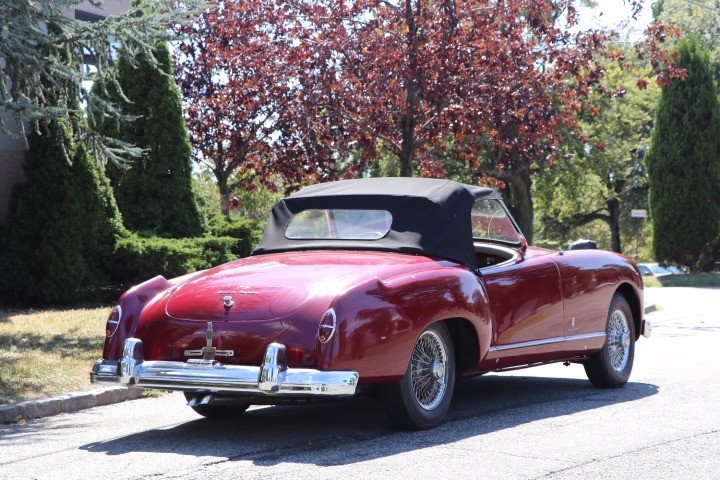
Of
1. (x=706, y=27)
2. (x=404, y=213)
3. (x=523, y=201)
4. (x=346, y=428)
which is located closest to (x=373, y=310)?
(x=346, y=428)

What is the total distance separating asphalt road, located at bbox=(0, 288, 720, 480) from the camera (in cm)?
594

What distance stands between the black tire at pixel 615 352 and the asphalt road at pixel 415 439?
0.43 ft

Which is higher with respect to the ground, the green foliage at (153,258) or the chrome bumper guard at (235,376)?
the green foliage at (153,258)

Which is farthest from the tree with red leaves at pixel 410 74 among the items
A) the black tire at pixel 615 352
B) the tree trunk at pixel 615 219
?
the tree trunk at pixel 615 219

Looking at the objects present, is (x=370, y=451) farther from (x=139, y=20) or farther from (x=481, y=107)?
(x=481, y=107)

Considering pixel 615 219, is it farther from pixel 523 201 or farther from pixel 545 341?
pixel 545 341

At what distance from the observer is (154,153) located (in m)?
17.5

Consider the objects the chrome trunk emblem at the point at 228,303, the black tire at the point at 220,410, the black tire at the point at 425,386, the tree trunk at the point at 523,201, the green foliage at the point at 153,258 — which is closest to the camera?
the chrome trunk emblem at the point at 228,303

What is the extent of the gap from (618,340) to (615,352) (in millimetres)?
134

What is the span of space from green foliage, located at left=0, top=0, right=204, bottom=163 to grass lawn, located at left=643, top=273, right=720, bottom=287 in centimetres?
1900

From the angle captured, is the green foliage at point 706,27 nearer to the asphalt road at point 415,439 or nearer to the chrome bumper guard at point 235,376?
the asphalt road at point 415,439

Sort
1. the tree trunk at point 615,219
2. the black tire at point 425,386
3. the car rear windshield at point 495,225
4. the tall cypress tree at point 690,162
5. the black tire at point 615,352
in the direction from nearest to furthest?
the black tire at point 425,386
the car rear windshield at point 495,225
the black tire at point 615,352
the tall cypress tree at point 690,162
the tree trunk at point 615,219

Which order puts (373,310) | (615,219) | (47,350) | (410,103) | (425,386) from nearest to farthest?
(373,310) → (425,386) → (47,350) → (410,103) → (615,219)

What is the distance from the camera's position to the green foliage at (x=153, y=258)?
15.8 metres
